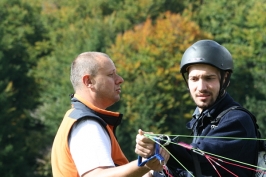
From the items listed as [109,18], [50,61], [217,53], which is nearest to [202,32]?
[109,18]

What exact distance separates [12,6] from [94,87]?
55972 millimetres

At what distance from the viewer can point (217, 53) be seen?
6.86m

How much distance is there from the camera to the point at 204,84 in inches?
262

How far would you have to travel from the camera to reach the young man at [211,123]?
6.12 m

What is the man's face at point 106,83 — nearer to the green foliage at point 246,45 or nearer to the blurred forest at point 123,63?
the blurred forest at point 123,63

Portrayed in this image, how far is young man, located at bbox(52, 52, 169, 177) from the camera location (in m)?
6.06

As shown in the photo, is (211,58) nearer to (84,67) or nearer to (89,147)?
(84,67)

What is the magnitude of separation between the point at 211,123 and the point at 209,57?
606 mm

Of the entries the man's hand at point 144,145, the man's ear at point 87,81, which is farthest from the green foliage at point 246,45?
the man's hand at point 144,145

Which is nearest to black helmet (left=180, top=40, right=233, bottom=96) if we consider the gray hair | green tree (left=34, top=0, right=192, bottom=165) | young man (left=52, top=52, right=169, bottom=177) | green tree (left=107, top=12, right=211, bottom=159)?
young man (left=52, top=52, right=169, bottom=177)

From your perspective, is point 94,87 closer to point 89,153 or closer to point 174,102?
point 89,153

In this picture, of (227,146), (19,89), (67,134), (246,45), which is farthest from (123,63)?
(227,146)

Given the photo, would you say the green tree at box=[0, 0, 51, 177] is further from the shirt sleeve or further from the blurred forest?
the shirt sleeve

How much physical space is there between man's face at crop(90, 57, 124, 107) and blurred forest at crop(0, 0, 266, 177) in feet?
136
